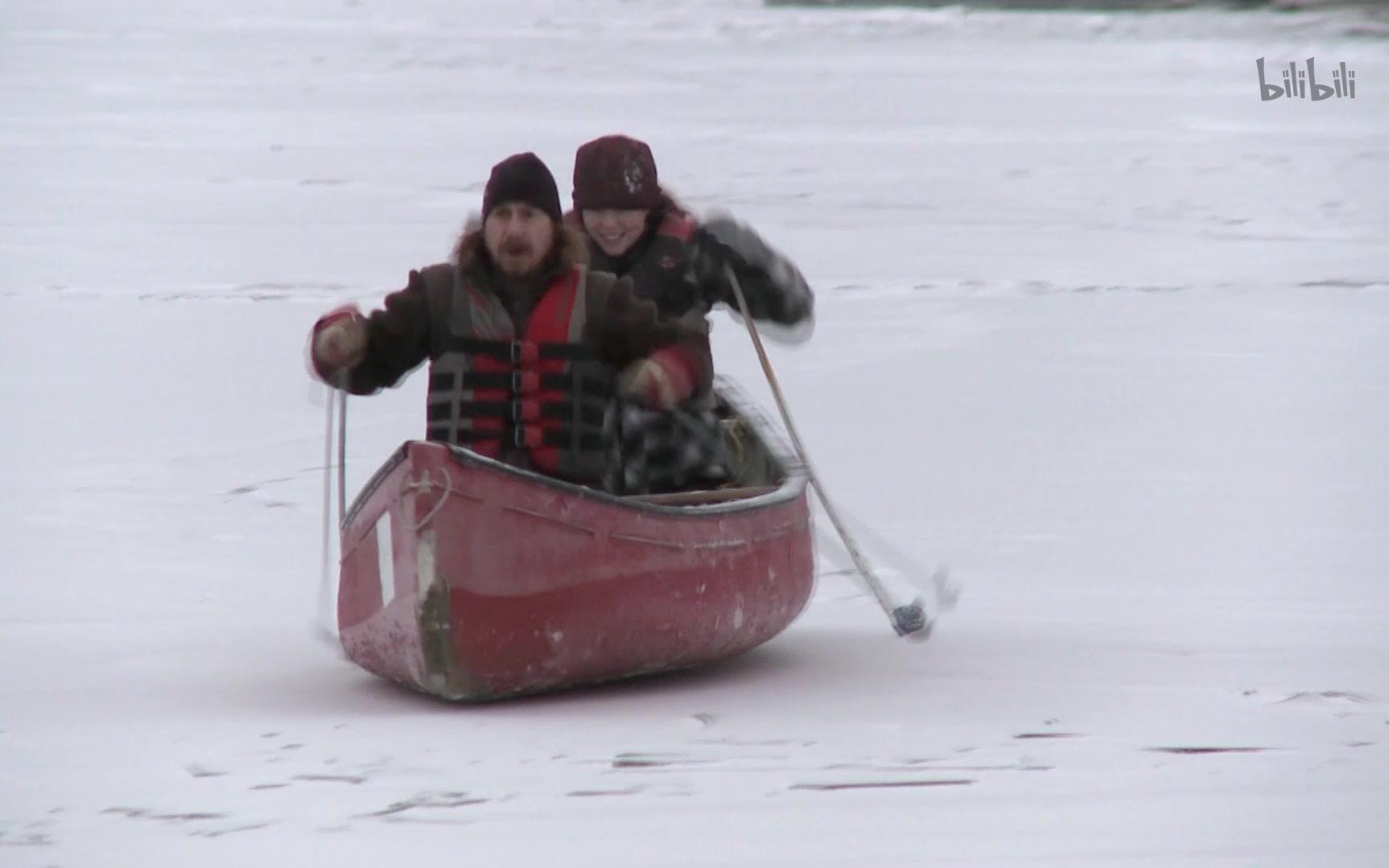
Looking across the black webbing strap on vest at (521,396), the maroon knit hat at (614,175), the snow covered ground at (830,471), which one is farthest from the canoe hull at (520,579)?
the maroon knit hat at (614,175)

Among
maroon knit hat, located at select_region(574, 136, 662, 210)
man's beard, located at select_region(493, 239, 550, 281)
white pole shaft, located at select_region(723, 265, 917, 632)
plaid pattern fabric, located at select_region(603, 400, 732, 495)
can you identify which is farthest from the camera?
white pole shaft, located at select_region(723, 265, 917, 632)

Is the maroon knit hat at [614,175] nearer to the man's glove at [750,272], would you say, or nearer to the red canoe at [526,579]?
the man's glove at [750,272]

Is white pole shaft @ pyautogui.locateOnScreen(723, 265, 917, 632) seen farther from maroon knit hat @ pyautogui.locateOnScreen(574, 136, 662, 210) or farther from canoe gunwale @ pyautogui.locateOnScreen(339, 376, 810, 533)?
maroon knit hat @ pyautogui.locateOnScreen(574, 136, 662, 210)

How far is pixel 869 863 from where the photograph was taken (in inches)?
144

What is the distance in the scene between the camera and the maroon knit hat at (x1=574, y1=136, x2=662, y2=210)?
16.9 feet

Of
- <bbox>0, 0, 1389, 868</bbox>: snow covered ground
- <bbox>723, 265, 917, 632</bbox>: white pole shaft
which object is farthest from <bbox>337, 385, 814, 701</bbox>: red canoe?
<bbox>723, 265, 917, 632</bbox>: white pole shaft

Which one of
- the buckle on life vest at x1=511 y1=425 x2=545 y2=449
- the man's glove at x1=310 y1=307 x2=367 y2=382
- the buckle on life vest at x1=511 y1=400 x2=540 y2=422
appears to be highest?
the man's glove at x1=310 y1=307 x2=367 y2=382

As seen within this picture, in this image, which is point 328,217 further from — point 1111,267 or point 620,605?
point 620,605

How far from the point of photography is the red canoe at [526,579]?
446 cm

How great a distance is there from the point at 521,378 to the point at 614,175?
69cm

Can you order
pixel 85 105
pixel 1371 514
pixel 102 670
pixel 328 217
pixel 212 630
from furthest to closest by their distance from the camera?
1. pixel 85 105
2. pixel 328 217
3. pixel 1371 514
4. pixel 212 630
5. pixel 102 670

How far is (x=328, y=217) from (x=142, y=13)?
12834 mm

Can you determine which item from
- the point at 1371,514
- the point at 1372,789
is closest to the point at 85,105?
the point at 1371,514

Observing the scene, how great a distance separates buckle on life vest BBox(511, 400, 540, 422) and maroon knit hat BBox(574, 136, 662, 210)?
2.26 feet
